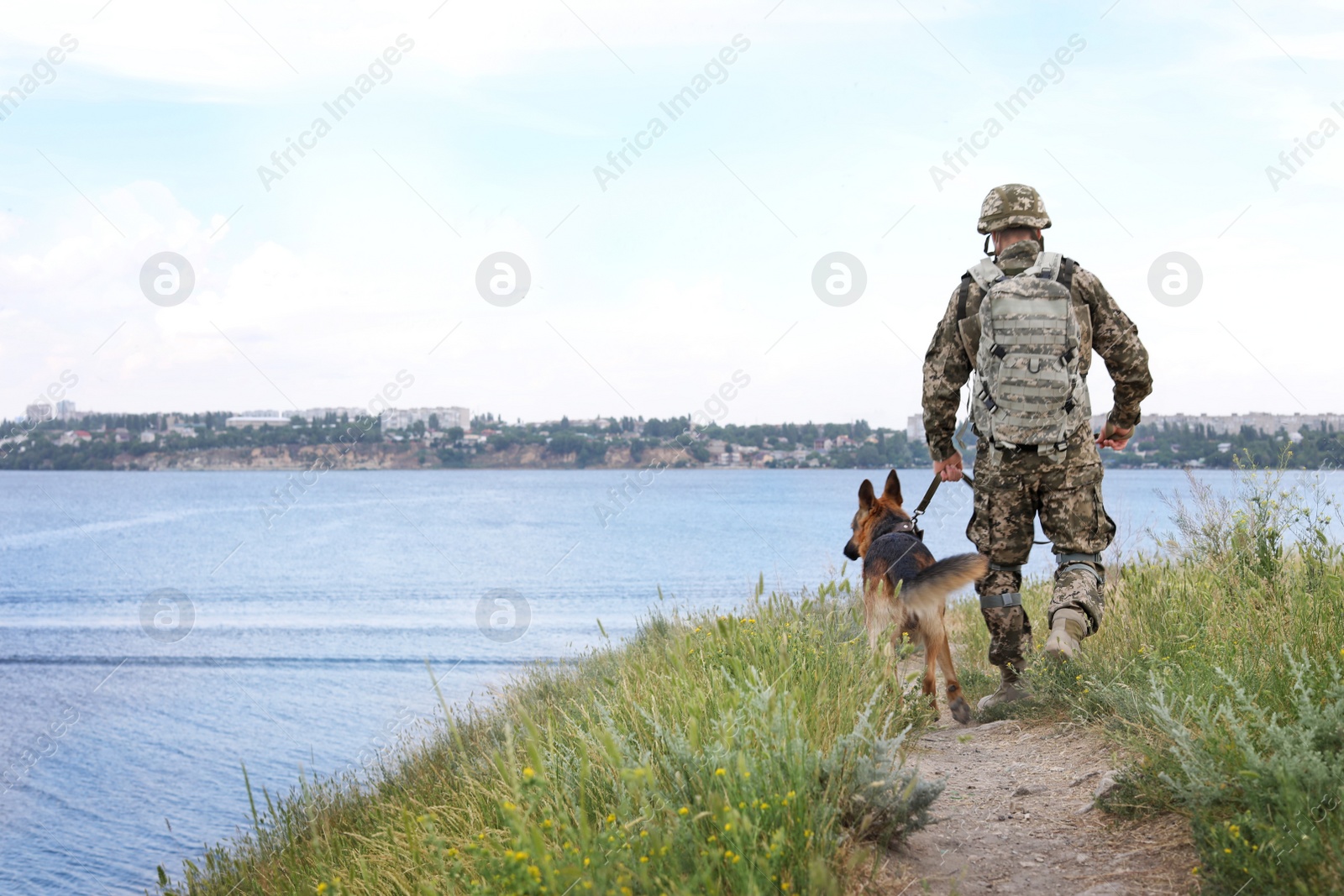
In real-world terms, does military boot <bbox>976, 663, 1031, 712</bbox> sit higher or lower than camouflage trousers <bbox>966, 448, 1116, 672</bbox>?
lower

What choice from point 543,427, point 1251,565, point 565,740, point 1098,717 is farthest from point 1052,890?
point 543,427

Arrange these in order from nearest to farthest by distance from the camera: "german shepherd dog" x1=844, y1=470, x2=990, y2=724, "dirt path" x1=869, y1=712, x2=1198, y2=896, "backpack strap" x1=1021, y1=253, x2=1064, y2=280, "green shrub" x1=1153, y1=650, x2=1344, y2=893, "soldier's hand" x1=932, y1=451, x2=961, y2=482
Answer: "green shrub" x1=1153, y1=650, x2=1344, y2=893, "dirt path" x1=869, y1=712, x2=1198, y2=896, "german shepherd dog" x1=844, y1=470, x2=990, y2=724, "backpack strap" x1=1021, y1=253, x2=1064, y2=280, "soldier's hand" x1=932, y1=451, x2=961, y2=482

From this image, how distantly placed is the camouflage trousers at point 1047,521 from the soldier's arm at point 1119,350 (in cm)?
38

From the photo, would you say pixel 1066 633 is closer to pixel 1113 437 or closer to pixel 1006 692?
pixel 1006 692

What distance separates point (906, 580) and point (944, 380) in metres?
1.25

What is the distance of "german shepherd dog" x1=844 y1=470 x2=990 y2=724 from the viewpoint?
5090 millimetres

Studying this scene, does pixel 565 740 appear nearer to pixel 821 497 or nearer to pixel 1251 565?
pixel 1251 565

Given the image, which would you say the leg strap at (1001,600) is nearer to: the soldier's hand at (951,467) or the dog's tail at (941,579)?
the dog's tail at (941,579)

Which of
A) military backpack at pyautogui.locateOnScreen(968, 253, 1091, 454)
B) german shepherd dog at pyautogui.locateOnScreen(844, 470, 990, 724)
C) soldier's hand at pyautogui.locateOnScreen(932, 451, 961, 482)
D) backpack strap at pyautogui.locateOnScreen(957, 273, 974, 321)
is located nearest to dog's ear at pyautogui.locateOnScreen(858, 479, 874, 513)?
german shepherd dog at pyautogui.locateOnScreen(844, 470, 990, 724)

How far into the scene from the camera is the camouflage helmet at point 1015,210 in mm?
5391

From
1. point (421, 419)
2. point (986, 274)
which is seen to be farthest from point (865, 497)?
point (421, 419)

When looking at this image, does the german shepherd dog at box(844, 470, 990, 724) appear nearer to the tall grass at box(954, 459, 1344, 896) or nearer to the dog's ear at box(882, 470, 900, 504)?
the dog's ear at box(882, 470, 900, 504)

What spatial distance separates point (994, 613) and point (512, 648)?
19.5m

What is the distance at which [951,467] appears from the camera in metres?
5.75
